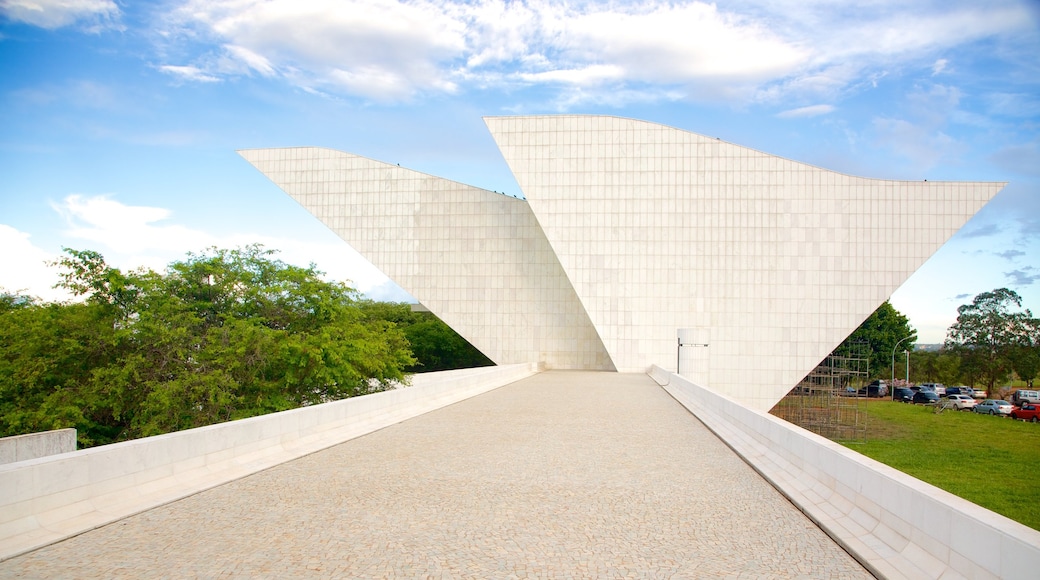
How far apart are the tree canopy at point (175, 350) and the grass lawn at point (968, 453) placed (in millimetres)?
21122

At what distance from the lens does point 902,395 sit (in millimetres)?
56062

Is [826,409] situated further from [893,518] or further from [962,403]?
[893,518]

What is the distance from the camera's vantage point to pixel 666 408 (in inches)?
642

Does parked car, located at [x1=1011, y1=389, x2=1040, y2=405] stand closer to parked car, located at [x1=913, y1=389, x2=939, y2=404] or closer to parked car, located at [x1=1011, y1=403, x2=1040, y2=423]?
parked car, located at [x1=913, y1=389, x2=939, y2=404]

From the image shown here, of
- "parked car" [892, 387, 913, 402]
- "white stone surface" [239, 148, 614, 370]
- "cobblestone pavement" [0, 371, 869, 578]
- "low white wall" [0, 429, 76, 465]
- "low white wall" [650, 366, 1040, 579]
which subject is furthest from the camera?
"parked car" [892, 387, 913, 402]

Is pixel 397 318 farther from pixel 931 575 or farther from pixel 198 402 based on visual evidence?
pixel 931 575

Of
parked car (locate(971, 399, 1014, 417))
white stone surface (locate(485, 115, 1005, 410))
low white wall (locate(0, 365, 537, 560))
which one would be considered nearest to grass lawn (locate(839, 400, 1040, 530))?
parked car (locate(971, 399, 1014, 417))

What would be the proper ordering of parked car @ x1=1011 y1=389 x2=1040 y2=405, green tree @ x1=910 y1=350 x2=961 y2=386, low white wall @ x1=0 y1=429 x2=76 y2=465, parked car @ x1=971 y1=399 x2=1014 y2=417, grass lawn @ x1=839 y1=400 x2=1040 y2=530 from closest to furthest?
low white wall @ x1=0 y1=429 x2=76 y2=465, grass lawn @ x1=839 y1=400 x2=1040 y2=530, parked car @ x1=971 y1=399 x2=1014 y2=417, parked car @ x1=1011 y1=389 x2=1040 y2=405, green tree @ x1=910 y1=350 x2=961 y2=386

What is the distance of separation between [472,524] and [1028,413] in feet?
149

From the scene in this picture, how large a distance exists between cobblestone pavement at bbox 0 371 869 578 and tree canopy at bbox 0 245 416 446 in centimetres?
1092

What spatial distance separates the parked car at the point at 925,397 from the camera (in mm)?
51750

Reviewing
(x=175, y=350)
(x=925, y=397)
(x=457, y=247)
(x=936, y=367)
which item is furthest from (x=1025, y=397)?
(x=175, y=350)

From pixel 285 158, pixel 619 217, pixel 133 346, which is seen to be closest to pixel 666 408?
pixel 133 346

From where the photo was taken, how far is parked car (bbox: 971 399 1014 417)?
142ft
